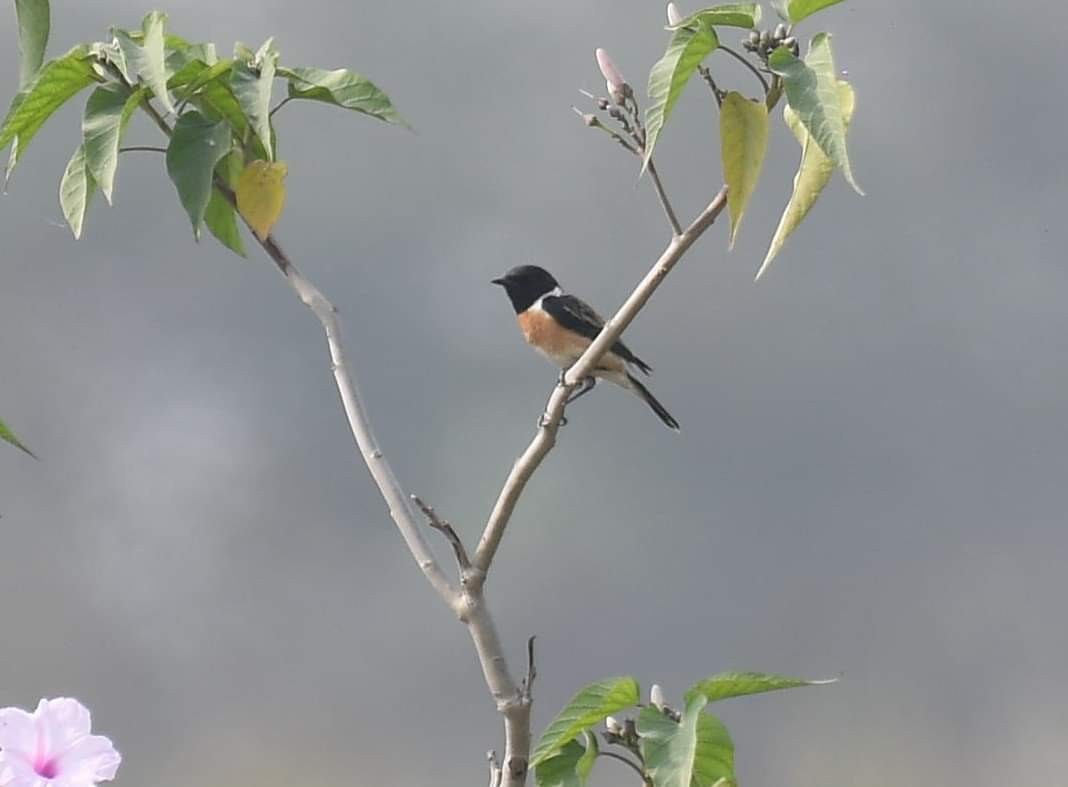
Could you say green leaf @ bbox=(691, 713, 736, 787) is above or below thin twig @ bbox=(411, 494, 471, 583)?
below

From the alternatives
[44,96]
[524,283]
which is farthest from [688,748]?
[524,283]

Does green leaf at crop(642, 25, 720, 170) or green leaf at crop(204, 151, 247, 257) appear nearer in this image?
green leaf at crop(642, 25, 720, 170)

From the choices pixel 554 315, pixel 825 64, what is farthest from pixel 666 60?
pixel 554 315

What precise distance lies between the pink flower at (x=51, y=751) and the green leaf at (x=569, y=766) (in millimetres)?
545

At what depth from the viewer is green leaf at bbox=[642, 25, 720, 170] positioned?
132cm

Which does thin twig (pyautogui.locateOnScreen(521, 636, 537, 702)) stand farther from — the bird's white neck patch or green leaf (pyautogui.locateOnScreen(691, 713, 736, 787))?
the bird's white neck patch

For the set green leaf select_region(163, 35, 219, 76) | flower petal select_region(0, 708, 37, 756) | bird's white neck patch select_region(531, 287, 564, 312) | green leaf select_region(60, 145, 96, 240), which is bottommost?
bird's white neck patch select_region(531, 287, 564, 312)

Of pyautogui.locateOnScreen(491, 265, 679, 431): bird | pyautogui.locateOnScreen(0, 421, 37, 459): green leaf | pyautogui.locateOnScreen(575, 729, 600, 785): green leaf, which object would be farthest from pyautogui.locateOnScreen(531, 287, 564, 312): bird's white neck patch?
pyautogui.locateOnScreen(0, 421, 37, 459): green leaf

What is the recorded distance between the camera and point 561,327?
4.01m

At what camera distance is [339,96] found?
161 cm

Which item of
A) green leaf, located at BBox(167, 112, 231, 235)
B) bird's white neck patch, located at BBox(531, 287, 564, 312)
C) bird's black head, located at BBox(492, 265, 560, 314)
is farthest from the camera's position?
bird's black head, located at BBox(492, 265, 560, 314)

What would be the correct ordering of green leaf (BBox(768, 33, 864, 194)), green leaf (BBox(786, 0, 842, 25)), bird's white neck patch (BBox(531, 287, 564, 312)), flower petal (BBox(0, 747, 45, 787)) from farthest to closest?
bird's white neck patch (BBox(531, 287, 564, 312)), green leaf (BBox(786, 0, 842, 25)), green leaf (BBox(768, 33, 864, 194)), flower petal (BBox(0, 747, 45, 787))

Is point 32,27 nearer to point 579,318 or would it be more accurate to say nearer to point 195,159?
point 195,159

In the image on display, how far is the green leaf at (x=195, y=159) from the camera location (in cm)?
151
